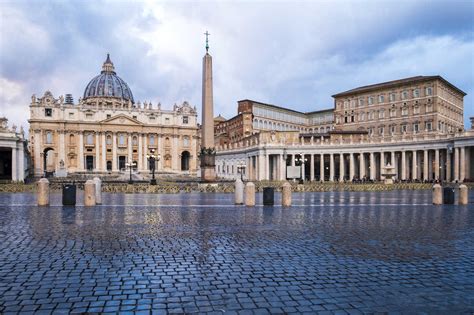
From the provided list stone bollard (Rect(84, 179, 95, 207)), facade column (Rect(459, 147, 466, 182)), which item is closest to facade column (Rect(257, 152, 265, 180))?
facade column (Rect(459, 147, 466, 182))

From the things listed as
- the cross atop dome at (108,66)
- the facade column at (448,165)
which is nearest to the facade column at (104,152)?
the cross atop dome at (108,66)

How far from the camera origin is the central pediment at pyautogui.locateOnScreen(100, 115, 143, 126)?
90750 millimetres

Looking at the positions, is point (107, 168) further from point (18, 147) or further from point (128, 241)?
point (128, 241)

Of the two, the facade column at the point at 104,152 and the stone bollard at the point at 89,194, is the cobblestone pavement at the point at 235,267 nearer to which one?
the stone bollard at the point at 89,194

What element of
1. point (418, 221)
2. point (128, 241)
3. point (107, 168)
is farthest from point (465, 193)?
point (107, 168)

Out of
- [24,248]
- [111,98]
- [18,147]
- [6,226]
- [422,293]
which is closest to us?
[422,293]

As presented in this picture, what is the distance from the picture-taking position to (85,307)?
493 centimetres

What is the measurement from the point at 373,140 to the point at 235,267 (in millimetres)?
62476

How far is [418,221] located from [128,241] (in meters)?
10.0

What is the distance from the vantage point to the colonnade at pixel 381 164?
5302 centimetres

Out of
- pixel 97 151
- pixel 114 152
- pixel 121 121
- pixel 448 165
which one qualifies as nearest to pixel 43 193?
pixel 448 165

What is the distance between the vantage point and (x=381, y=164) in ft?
200

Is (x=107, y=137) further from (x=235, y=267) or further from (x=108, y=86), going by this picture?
(x=235, y=267)

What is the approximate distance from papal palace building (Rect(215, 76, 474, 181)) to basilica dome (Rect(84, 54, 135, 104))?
41.6 meters
